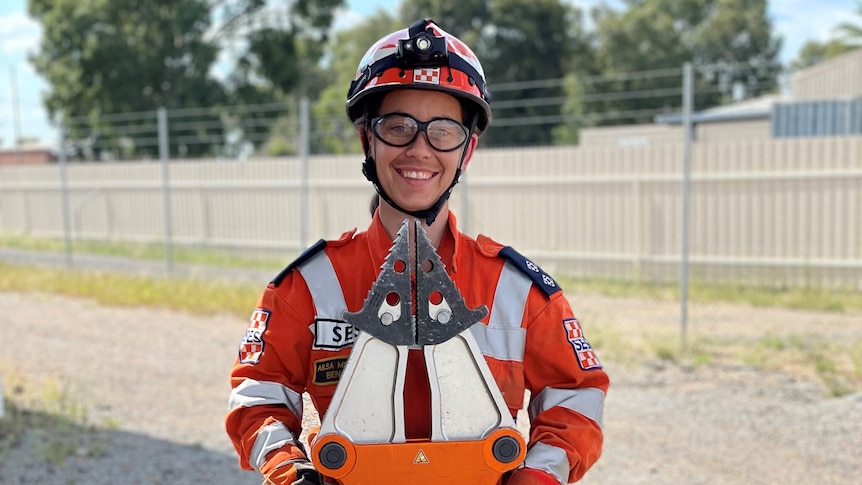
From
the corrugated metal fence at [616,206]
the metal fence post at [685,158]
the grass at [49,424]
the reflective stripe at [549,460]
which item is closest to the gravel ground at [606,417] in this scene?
the grass at [49,424]

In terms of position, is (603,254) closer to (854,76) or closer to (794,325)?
(794,325)

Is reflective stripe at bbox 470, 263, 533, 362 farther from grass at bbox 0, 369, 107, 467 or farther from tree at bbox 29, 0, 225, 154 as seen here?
tree at bbox 29, 0, 225, 154

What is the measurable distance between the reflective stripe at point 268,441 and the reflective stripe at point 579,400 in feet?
1.96

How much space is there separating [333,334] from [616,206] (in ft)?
36.9

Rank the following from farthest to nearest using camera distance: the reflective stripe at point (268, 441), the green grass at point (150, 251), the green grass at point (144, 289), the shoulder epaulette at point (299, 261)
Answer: the green grass at point (150, 251), the green grass at point (144, 289), the shoulder epaulette at point (299, 261), the reflective stripe at point (268, 441)

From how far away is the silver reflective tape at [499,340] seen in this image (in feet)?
6.89

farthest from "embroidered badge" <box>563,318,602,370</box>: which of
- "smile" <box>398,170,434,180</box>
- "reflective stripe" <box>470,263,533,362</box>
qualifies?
"smile" <box>398,170,434,180</box>

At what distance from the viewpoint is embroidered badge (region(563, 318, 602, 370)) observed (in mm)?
2125

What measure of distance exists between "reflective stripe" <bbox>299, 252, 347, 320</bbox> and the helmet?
406 mm

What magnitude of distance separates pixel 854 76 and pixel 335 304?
21.3 metres

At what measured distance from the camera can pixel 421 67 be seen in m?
2.11

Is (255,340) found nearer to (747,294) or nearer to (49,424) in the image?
(49,424)

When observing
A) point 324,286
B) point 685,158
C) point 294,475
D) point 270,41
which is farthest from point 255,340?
point 270,41

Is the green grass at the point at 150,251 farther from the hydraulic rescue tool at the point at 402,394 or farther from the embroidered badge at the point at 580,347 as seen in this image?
the hydraulic rescue tool at the point at 402,394
